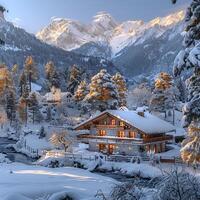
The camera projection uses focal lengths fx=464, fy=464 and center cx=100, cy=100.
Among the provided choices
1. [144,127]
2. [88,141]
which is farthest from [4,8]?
[88,141]

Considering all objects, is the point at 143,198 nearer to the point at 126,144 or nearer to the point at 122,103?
the point at 126,144

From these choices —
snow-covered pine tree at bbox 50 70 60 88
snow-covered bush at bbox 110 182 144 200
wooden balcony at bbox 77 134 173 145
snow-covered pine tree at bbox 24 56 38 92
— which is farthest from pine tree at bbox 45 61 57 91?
snow-covered bush at bbox 110 182 144 200

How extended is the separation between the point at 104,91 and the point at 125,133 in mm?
11359

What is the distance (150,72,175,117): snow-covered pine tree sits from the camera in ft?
276

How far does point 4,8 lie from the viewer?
75.2 ft

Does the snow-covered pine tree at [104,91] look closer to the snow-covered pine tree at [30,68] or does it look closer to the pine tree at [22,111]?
the pine tree at [22,111]

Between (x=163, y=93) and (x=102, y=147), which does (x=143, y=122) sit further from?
(x=163, y=93)

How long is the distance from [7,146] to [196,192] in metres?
65.4

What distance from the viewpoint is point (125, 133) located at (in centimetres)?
6488

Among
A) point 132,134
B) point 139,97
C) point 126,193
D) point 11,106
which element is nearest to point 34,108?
point 11,106

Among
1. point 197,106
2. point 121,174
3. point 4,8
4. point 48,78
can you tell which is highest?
point 48,78

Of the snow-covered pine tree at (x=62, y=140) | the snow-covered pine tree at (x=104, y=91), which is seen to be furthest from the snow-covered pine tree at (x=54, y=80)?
the snow-covered pine tree at (x=62, y=140)

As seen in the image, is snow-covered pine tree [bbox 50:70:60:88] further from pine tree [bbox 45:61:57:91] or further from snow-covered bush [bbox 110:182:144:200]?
snow-covered bush [bbox 110:182:144:200]

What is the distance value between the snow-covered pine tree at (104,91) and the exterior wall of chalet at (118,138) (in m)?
6.93
